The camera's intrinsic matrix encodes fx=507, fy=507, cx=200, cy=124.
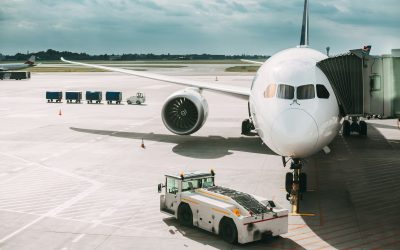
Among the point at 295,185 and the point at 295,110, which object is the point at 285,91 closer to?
the point at 295,110

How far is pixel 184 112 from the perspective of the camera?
31.7m

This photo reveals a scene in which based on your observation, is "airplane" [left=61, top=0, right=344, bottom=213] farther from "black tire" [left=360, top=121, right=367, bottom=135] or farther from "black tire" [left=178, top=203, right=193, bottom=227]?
"black tire" [left=360, top=121, right=367, bottom=135]

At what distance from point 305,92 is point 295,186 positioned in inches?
145

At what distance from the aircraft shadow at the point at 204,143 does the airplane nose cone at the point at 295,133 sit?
11.3 meters

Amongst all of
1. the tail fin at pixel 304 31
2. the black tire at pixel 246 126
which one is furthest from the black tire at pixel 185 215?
the tail fin at pixel 304 31

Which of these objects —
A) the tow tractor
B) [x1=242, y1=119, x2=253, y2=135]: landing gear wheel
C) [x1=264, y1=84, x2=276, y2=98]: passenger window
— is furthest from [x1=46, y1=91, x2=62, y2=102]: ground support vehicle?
[x1=264, y1=84, x2=276, y2=98]: passenger window

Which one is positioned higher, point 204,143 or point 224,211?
point 204,143

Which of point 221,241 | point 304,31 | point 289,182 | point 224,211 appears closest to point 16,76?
point 304,31

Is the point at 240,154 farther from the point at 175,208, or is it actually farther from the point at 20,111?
the point at 20,111

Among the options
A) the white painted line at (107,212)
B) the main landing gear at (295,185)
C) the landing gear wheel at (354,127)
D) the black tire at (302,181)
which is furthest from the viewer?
the landing gear wheel at (354,127)

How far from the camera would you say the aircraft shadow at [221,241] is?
1474 centimetres

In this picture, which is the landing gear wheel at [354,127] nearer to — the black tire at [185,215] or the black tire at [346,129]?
the black tire at [346,129]

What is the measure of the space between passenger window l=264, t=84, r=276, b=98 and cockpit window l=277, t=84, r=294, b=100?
243 millimetres

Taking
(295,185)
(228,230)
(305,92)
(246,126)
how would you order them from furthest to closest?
1. (246,126)
2. (295,185)
3. (305,92)
4. (228,230)
